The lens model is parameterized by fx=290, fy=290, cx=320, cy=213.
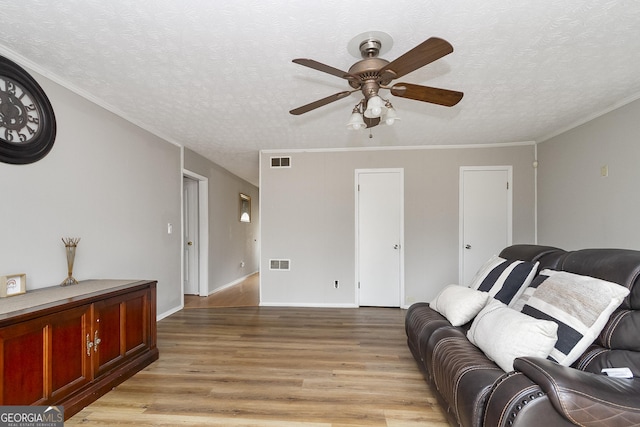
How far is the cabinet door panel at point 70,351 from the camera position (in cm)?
177

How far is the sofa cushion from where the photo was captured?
1352mm

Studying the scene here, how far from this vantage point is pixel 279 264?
4535mm

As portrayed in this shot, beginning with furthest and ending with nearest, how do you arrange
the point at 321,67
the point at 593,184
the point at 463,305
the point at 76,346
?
the point at 593,184
the point at 463,305
the point at 76,346
the point at 321,67

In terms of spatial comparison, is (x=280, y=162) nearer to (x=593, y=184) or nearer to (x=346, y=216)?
(x=346, y=216)

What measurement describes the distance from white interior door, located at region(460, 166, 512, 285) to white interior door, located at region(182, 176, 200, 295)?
4.35 m

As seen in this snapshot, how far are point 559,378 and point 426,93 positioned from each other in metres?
1.56

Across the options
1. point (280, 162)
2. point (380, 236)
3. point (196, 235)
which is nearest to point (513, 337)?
point (380, 236)

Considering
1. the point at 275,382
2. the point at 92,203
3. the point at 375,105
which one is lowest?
the point at 275,382

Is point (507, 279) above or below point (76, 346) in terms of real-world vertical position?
above

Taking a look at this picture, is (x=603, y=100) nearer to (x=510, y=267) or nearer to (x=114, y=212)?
(x=510, y=267)

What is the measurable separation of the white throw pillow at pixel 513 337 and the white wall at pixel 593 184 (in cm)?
226

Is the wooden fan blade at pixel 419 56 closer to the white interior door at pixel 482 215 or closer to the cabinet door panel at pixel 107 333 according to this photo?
the cabinet door panel at pixel 107 333

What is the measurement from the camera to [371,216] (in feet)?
14.5

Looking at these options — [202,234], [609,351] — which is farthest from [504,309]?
[202,234]
